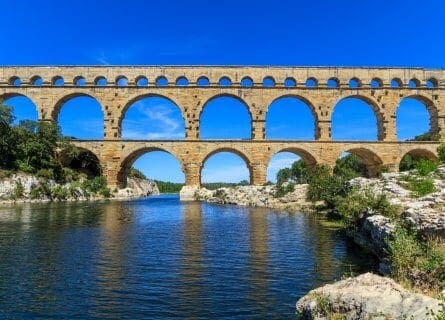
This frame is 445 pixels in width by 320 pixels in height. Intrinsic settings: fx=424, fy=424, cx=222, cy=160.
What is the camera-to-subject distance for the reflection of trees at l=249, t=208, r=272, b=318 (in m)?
8.54

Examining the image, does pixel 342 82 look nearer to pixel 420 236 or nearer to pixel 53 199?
pixel 53 199

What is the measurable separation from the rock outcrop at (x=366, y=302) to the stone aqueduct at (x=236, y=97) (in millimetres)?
43964

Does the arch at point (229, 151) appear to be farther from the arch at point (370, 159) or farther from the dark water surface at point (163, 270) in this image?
the dark water surface at point (163, 270)

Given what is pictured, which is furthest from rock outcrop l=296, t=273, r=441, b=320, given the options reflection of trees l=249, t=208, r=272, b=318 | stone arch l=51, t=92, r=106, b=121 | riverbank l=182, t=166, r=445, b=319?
stone arch l=51, t=92, r=106, b=121

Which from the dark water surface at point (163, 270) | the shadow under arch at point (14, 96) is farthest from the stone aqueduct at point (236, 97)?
the dark water surface at point (163, 270)

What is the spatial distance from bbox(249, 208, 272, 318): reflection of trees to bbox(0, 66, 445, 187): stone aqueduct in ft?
106

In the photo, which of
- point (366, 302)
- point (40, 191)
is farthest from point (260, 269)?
point (40, 191)

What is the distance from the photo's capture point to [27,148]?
153 feet

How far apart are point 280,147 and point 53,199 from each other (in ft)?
86.9

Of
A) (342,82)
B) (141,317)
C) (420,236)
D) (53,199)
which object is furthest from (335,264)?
(342,82)

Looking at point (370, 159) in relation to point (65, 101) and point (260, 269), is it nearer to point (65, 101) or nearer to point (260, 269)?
point (65, 101)

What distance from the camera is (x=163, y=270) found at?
446 inches

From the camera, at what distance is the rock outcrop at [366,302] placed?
5969 millimetres

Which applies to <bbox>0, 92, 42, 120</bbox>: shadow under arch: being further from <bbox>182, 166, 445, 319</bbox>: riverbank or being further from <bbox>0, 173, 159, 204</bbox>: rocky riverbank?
<bbox>182, 166, 445, 319</bbox>: riverbank
